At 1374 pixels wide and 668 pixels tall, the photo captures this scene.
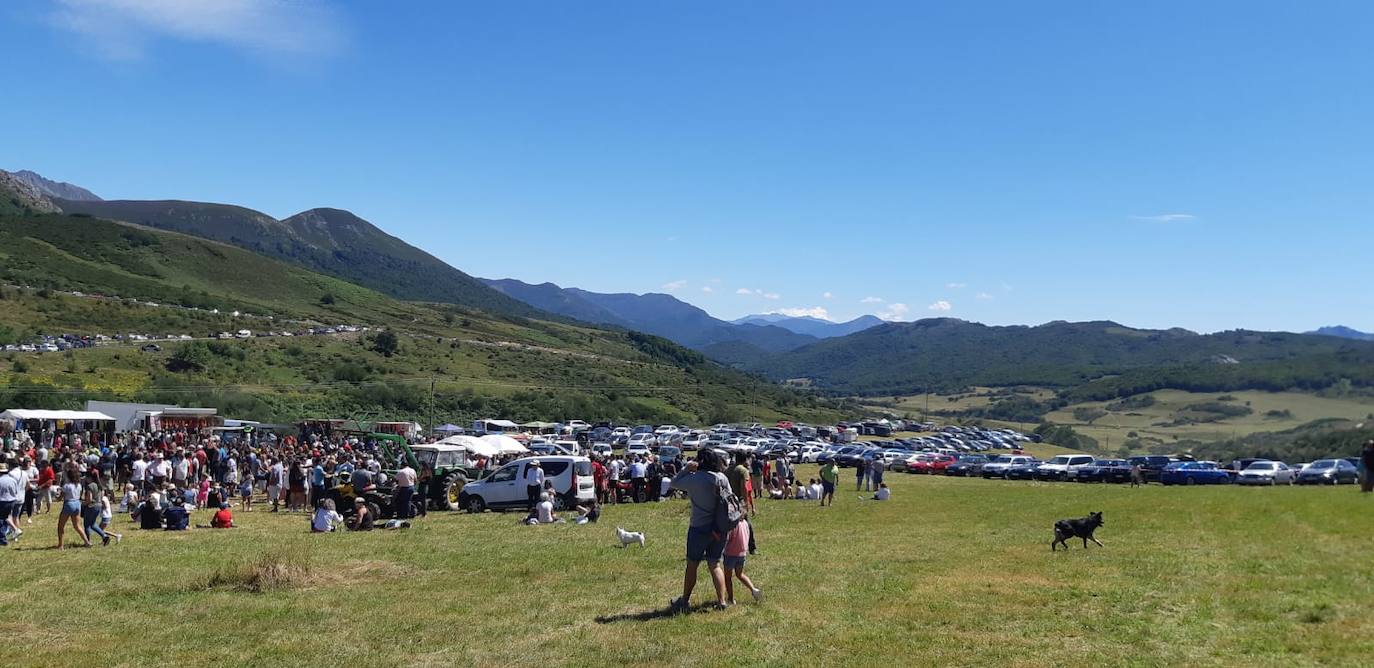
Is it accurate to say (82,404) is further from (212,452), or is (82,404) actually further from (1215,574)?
(1215,574)

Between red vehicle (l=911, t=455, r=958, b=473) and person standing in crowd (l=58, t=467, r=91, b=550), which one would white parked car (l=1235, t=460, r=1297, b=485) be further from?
person standing in crowd (l=58, t=467, r=91, b=550)

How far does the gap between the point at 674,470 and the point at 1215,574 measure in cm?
2006

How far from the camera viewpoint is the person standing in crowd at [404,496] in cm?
2055

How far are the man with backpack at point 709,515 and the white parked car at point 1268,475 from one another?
1395 inches

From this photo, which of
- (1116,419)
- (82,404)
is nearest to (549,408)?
(82,404)

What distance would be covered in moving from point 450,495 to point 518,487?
258 centimetres

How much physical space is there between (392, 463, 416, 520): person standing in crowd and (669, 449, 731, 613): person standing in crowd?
12025 millimetres

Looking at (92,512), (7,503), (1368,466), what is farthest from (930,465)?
(7,503)

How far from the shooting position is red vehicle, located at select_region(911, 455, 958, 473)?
4872 cm

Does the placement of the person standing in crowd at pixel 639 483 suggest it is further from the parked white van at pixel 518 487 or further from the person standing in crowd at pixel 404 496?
the person standing in crowd at pixel 404 496

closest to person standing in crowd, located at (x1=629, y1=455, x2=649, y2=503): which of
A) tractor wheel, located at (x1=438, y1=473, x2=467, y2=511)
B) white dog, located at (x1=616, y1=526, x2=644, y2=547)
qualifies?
tractor wheel, located at (x1=438, y1=473, x2=467, y2=511)

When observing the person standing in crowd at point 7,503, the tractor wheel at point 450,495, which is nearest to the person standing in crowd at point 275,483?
the tractor wheel at point 450,495

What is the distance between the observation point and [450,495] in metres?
24.7

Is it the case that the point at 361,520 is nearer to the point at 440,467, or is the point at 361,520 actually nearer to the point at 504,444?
the point at 440,467
